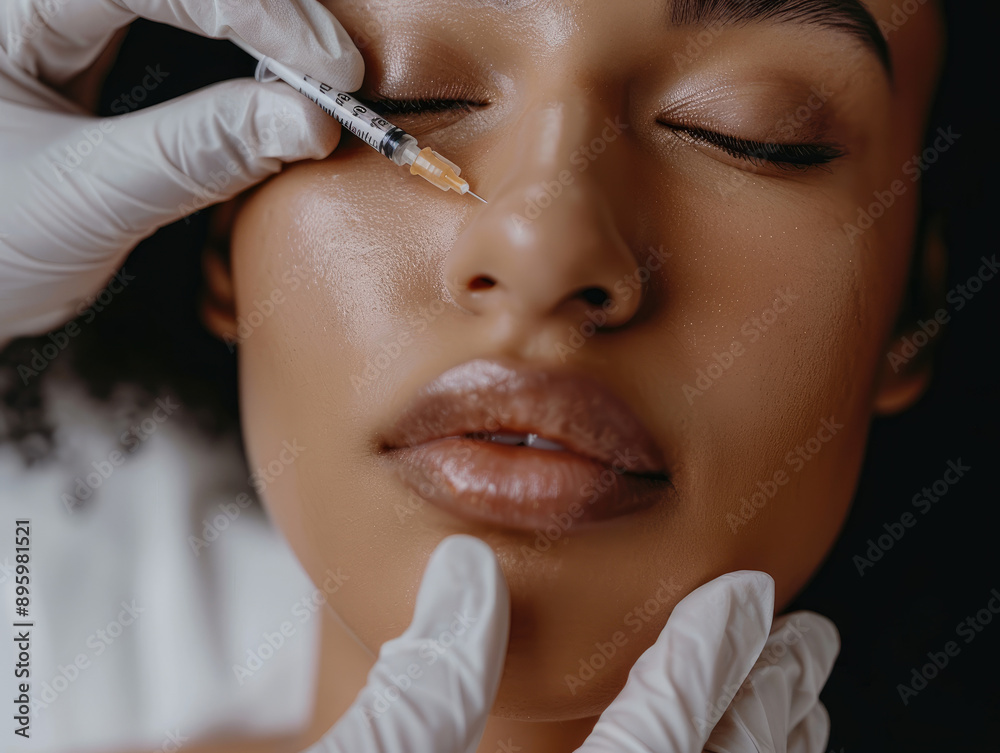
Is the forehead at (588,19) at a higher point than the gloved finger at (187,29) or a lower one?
higher

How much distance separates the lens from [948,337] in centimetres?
155

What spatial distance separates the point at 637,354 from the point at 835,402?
31 centimetres

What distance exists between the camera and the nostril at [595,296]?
964 mm

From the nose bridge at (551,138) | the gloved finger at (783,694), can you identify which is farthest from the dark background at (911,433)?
the nose bridge at (551,138)

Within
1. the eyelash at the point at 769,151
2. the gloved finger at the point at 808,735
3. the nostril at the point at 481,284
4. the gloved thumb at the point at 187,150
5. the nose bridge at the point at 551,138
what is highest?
the eyelash at the point at 769,151

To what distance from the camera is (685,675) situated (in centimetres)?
106

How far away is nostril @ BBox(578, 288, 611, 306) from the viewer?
3.16 ft

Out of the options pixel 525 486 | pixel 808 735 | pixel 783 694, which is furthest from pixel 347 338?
pixel 808 735

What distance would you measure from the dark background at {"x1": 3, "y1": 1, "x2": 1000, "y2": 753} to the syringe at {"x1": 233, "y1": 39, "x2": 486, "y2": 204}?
335 mm

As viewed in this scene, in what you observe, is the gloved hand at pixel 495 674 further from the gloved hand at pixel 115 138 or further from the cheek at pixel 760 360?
the gloved hand at pixel 115 138

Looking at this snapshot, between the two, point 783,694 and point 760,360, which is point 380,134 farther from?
point 783,694

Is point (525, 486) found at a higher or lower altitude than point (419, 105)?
lower

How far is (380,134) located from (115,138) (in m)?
0.47

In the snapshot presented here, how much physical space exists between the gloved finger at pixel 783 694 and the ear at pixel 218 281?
0.98 meters
